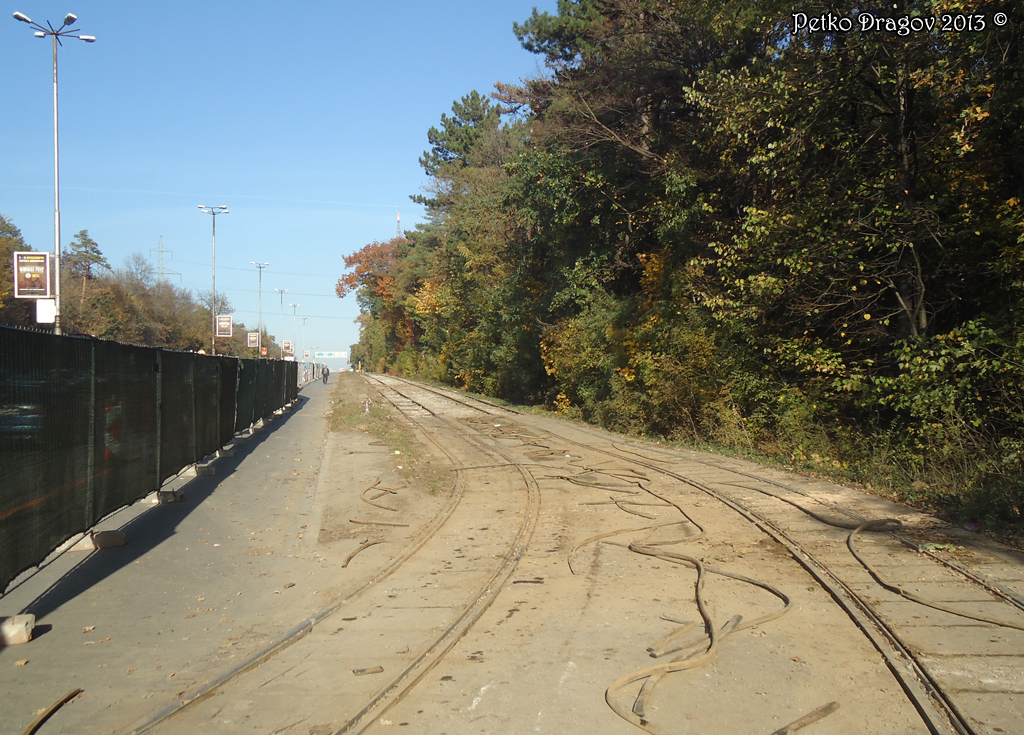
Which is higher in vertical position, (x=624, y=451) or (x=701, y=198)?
(x=701, y=198)

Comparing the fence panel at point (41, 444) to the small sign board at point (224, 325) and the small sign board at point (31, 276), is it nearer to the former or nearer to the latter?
the small sign board at point (31, 276)

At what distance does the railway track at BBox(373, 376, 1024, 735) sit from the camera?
470cm

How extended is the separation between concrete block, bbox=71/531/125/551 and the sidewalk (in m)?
0.16

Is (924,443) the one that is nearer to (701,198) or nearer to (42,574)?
(701,198)

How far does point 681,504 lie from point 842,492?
9.71 feet

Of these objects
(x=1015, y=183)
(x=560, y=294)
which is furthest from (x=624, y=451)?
(x=560, y=294)

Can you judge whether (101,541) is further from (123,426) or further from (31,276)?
(31,276)

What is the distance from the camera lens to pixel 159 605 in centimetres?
697

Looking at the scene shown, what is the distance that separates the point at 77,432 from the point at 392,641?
4116 mm

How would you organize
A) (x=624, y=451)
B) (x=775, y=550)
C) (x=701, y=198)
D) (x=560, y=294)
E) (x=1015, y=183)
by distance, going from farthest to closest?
1. (x=560, y=294)
2. (x=701, y=198)
3. (x=624, y=451)
4. (x=1015, y=183)
5. (x=775, y=550)

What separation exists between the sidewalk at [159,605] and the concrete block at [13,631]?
0.08 m

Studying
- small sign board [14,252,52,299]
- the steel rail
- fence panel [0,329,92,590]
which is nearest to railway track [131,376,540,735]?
the steel rail

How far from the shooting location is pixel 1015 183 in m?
13.3

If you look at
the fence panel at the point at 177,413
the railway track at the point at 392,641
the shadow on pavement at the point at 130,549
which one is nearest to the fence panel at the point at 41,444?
the shadow on pavement at the point at 130,549
